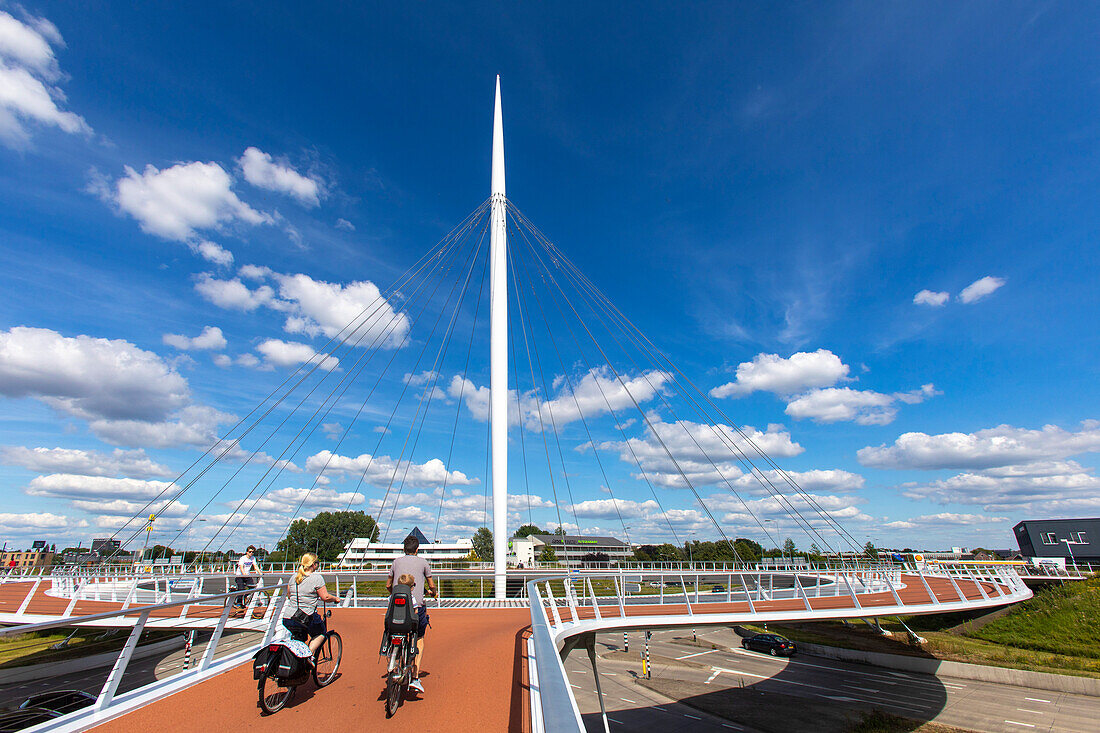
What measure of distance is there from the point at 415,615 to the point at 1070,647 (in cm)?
3242

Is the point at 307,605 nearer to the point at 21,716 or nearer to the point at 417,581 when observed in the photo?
the point at 417,581

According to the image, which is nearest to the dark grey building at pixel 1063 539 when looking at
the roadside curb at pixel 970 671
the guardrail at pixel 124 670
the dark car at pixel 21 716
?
the roadside curb at pixel 970 671

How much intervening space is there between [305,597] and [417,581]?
1.37m

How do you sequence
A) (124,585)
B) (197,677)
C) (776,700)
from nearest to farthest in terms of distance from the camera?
(197,677) → (124,585) → (776,700)

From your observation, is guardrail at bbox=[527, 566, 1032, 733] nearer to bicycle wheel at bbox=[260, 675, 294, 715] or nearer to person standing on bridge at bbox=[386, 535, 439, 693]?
person standing on bridge at bbox=[386, 535, 439, 693]

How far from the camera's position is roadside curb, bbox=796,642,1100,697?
66.3 feet

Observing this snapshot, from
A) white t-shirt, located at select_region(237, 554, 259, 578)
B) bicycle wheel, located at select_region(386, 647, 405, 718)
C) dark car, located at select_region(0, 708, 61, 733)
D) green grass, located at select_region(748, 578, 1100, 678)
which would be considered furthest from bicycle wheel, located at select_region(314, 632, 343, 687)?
green grass, located at select_region(748, 578, 1100, 678)

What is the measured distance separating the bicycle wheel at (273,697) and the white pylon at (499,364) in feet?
38.1

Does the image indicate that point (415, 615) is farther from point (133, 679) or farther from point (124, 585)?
point (124, 585)

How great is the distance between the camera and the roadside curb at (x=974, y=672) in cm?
2022

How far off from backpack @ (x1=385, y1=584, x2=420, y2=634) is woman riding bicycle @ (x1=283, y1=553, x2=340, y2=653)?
0.98m

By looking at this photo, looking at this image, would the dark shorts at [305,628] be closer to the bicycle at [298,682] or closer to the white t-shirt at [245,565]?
the bicycle at [298,682]

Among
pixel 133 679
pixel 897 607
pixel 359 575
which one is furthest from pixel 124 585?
pixel 897 607

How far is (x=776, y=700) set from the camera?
76.6 feet
